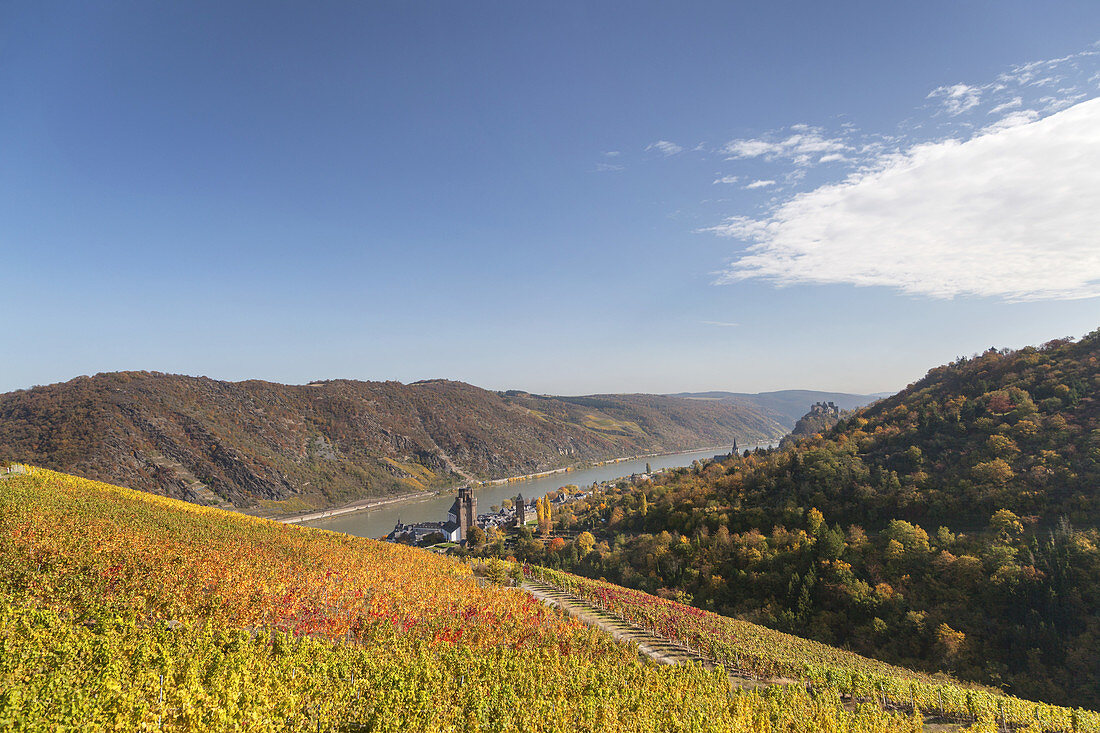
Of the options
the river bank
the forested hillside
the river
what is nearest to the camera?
the forested hillside

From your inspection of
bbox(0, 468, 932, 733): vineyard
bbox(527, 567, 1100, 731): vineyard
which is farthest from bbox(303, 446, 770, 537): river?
bbox(527, 567, 1100, 731): vineyard

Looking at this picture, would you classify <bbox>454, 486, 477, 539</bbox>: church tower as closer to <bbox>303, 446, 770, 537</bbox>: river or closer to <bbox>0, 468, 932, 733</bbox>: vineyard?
<bbox>303, 446, 770, 537</bbox>: river

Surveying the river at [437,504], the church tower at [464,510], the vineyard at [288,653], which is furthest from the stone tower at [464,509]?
the vineyard at [288,653]

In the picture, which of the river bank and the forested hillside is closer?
the forested hillside

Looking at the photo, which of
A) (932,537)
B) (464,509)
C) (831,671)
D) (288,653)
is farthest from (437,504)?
(288,653)

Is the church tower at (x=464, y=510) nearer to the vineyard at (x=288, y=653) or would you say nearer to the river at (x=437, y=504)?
the river at (x=437, y=504)

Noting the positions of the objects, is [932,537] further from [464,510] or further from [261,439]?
[261,439]
